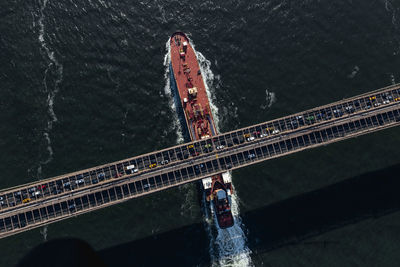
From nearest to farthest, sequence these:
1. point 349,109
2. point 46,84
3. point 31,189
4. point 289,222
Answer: point 31,189, point 289,222, point 46,84, point 349,109

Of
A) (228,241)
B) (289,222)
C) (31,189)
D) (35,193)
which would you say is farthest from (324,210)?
(31,189)

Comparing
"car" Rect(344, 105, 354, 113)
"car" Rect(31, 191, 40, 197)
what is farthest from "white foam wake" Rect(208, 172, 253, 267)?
"car" Rect(31, 191, 40, 197)

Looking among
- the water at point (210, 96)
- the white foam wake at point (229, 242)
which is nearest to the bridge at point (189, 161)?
the water at point (210, 96)

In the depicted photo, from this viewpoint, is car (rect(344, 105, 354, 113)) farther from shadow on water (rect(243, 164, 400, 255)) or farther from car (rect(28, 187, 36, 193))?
car (rect(28, 187, 36, 193))

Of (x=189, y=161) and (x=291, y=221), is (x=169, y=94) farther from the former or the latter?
(x=291, y=221)

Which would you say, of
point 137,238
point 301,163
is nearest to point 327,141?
point 301,163

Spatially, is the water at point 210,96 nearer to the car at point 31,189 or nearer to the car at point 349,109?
the car at point 31,189

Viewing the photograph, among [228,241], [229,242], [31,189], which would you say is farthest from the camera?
[228,241]

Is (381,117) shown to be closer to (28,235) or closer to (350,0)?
(350,0)
